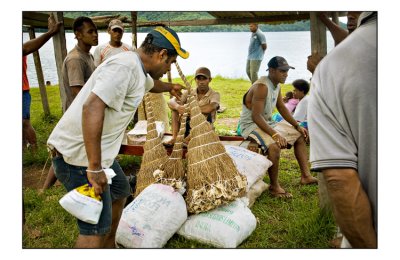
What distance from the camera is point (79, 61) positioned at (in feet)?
14.0

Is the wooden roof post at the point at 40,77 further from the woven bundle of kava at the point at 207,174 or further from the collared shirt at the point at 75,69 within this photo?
the woven bundle of kava at the point at 207,174

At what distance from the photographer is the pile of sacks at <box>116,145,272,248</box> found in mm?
3248

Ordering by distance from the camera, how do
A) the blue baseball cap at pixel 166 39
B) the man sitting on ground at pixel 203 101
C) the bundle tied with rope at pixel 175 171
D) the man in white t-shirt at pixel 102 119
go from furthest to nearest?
1. the man sitting on ground at pixel 203 101
2. the bundle tied with rope at pixel 175 171
3. the blue baseball cap at pixel 166 39
4. the man in white t-shirt at pixel 102 119

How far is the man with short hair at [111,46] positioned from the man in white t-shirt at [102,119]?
321cm

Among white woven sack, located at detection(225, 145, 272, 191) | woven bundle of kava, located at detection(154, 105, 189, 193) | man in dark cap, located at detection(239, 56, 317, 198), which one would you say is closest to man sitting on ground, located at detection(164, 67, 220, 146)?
man in dark cap, located at detection(239, 56, 317, 198)

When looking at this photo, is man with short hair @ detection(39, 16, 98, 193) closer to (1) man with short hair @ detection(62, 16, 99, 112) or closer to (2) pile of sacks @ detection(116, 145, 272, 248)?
(1) man with short hair @ detection(62, 16, 99, 112)

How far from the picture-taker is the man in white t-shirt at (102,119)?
7.11 ft

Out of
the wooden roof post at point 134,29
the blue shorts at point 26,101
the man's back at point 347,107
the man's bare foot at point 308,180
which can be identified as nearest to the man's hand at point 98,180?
the man's back at point 347,107

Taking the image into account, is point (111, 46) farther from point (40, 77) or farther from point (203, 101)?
point (203, 101)

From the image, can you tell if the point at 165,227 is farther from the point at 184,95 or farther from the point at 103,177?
the point at 184,95

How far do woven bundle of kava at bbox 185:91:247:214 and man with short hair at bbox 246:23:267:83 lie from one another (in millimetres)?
5563

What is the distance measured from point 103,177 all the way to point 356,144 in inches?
56.0

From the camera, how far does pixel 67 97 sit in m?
4.43

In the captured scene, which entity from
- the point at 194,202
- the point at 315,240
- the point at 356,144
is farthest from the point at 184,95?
the point at 356,144
